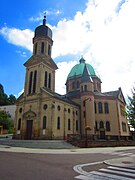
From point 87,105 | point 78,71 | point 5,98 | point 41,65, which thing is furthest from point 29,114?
point 5,98

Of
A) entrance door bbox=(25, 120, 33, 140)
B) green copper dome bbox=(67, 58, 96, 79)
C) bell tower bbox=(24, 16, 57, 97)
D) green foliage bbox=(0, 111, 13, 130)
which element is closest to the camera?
entrance door bbox=(25, 120, 33, 140)

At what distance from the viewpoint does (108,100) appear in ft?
141

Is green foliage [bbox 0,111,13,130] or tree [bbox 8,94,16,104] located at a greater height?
tree [bbox 8,94,16,104]

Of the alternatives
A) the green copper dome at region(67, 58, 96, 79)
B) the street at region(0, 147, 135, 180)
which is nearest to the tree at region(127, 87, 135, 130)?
the street at region(0, 147, 135, 180)

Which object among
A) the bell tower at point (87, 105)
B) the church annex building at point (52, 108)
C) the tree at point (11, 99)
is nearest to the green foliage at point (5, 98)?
the tree at point (11, 99)

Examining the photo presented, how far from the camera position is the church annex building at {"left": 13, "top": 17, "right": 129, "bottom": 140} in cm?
3177

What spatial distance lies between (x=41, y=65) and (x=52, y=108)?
10.2 m

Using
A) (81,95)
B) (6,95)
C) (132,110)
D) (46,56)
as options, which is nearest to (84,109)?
(81,95)

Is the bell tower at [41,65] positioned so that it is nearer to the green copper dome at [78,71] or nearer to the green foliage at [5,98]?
the green copper dome at [78,71]

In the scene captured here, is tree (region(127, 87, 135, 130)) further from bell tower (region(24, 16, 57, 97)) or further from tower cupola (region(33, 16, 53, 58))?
tower cupola (region(33, 16, 53, 58))

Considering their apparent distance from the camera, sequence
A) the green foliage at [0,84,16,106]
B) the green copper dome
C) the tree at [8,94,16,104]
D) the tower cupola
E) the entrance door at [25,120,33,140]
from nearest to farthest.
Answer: the entrance door at [25,120,33,140], the tower cupola, the green copper dome, the green foliage at [0,84,16,106], the tree at [8,94,16,104]

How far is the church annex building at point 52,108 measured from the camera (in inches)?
1251

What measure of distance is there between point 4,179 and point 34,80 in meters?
31.0

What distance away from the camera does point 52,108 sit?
31141mm
